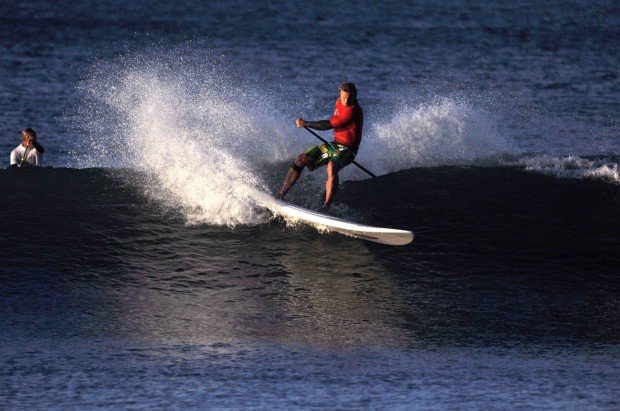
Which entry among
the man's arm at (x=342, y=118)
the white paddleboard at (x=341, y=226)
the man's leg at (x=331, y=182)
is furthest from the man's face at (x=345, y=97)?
the white paddleboard at (x=341, y=226)

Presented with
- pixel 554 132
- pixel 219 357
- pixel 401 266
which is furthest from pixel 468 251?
pixel 554 132

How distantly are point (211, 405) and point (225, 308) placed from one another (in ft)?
8.67

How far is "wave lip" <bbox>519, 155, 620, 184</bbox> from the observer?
1658 cm

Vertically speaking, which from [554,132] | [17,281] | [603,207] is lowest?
[17,281]

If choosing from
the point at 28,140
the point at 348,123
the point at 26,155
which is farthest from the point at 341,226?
the point at 26,155

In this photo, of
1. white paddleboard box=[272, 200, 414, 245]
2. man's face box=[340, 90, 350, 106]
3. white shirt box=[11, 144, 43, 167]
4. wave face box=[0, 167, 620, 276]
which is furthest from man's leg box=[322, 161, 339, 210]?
white shirt box=[11, 144, 43, 167]

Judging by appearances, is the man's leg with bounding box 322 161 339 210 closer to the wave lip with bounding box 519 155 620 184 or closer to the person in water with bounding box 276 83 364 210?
the person in water with bounding box 276 83 364 210

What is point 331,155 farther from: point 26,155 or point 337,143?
point 26,155

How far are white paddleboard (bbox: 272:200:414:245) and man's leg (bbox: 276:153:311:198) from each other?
0.94ft

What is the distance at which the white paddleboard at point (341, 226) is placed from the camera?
43.6ft

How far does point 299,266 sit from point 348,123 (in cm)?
212

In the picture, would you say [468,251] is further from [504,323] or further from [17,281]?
[17,281]

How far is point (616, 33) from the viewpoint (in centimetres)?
4688

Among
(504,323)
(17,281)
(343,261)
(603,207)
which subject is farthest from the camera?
(603,207)
